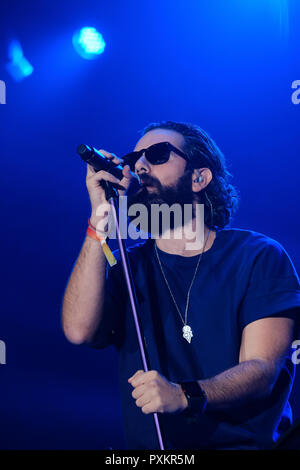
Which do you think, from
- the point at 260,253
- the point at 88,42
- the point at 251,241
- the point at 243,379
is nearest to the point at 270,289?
the point at 260,253

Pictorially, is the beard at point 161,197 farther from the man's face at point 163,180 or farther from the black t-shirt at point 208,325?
the black t-shirt at point 208,325

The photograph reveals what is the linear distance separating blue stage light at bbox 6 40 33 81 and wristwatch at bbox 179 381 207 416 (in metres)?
2.45

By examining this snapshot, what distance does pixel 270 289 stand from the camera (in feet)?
5.77

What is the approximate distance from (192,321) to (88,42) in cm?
217

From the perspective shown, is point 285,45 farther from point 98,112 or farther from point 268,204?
point 98,112

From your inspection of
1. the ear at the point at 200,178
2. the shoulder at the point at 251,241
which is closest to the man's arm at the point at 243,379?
the shoulder at the point at 251,241

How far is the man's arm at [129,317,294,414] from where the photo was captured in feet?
4.06

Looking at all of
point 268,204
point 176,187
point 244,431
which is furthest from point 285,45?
point 244,431

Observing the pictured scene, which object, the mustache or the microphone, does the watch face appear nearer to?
the microphone

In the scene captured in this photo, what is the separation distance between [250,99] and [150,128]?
0.82m

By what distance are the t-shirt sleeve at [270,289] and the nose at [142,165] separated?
674mm

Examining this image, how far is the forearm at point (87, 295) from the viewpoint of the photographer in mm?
1761

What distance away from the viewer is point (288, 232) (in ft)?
9.10

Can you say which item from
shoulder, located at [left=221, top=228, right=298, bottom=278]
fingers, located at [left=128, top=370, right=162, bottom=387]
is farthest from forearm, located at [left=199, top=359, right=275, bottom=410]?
shoulder, located at [left=221, top=228, right=298, bottom=278]
